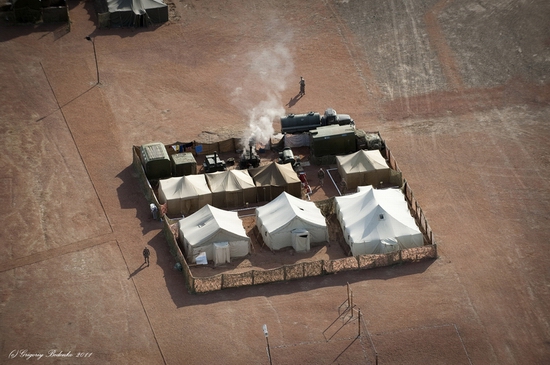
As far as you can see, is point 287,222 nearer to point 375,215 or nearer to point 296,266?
point 296,266

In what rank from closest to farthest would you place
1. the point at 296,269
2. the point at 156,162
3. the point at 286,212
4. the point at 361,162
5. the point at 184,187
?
the point at 296,269, the point at 286,212, the point at 184,187, the point at 156,162, the point at 361,162

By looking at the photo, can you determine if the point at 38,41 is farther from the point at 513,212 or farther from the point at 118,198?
the point at 513,212

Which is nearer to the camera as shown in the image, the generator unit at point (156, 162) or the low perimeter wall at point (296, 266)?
the low perimeter wall at point (296, 266)

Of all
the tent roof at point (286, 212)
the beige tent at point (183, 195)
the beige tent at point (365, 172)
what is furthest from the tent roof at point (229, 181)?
the beige tent at point (365, 172)

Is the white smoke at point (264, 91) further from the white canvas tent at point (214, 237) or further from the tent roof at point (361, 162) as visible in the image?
the white canvas tent at point (214, 237)

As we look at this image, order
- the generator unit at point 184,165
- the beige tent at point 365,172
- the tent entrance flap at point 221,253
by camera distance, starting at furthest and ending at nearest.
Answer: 1. the generator unit at point 184,165
2. the beige tent at point 365,172
3. the tent entrance flap at point 221,253

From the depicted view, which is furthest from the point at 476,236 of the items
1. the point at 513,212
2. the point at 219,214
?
the point at 219,214

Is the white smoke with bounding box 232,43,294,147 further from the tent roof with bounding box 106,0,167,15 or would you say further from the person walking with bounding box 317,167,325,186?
the tent roof with bounding box 106,0,167,15

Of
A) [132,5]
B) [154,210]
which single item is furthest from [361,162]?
[132,5]
